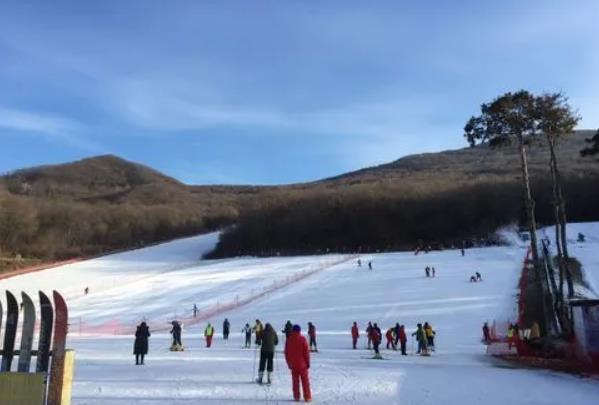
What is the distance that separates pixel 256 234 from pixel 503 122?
70.9 meters

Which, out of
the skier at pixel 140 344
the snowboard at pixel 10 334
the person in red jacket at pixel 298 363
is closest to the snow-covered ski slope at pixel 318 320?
the person in red jacket at pixel 298 363

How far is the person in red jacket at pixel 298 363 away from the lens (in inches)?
362

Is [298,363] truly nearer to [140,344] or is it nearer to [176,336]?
[140,344]

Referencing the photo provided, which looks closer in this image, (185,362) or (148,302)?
(185,362)

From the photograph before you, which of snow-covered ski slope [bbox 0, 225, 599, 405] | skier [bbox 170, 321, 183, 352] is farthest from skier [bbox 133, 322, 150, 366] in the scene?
skier [bbox 170, 321, 183, 352]

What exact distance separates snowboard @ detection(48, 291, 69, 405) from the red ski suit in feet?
11.0

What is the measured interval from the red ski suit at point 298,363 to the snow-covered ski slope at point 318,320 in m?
0.33

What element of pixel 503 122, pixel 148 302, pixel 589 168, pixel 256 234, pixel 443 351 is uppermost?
pixel 589 168

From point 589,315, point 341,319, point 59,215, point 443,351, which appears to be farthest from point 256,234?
point 589,315

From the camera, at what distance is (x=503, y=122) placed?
2131cm

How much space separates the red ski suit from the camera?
30.2 feet

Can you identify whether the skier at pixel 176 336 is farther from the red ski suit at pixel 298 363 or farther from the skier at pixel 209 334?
the red ski suit at pixel 298 363

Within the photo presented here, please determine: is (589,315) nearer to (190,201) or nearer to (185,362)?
(185,362)

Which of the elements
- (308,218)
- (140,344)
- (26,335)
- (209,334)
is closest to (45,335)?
(26,335)
